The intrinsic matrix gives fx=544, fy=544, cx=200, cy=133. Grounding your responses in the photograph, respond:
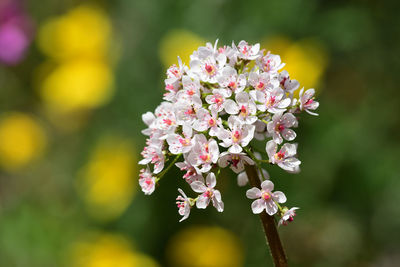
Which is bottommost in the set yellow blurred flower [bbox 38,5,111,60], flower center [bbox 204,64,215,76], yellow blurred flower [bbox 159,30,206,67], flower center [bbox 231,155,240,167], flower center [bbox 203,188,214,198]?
flower center [bbox 203,188,214,198]

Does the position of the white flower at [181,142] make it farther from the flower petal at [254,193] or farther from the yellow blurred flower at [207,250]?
the yellow blurred flower at [207,250]

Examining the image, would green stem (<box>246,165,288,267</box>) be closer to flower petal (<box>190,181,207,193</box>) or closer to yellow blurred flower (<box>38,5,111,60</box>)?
flower petal (<box>190,181,207,193</box>)

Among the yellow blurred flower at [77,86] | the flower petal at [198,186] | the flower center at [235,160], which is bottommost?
the flower petal at [198,186]

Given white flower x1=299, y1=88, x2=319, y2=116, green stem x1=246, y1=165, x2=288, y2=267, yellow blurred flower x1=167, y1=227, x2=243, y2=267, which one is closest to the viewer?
green stem x1=246, y1=165, x2=288, y2=267

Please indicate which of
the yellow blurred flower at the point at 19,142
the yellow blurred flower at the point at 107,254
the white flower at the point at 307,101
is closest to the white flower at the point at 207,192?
the white flower at the point at 307,101

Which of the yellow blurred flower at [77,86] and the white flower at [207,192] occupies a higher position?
the yellow blurred flower at [77,86]

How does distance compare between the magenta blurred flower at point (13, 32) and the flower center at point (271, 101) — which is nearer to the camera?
the flower center at point (271, 101)

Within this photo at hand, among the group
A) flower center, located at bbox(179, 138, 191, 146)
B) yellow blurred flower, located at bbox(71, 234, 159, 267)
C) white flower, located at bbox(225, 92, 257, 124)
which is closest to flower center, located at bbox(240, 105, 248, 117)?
white flower, located at bbox(225, 92, 257, 124)
